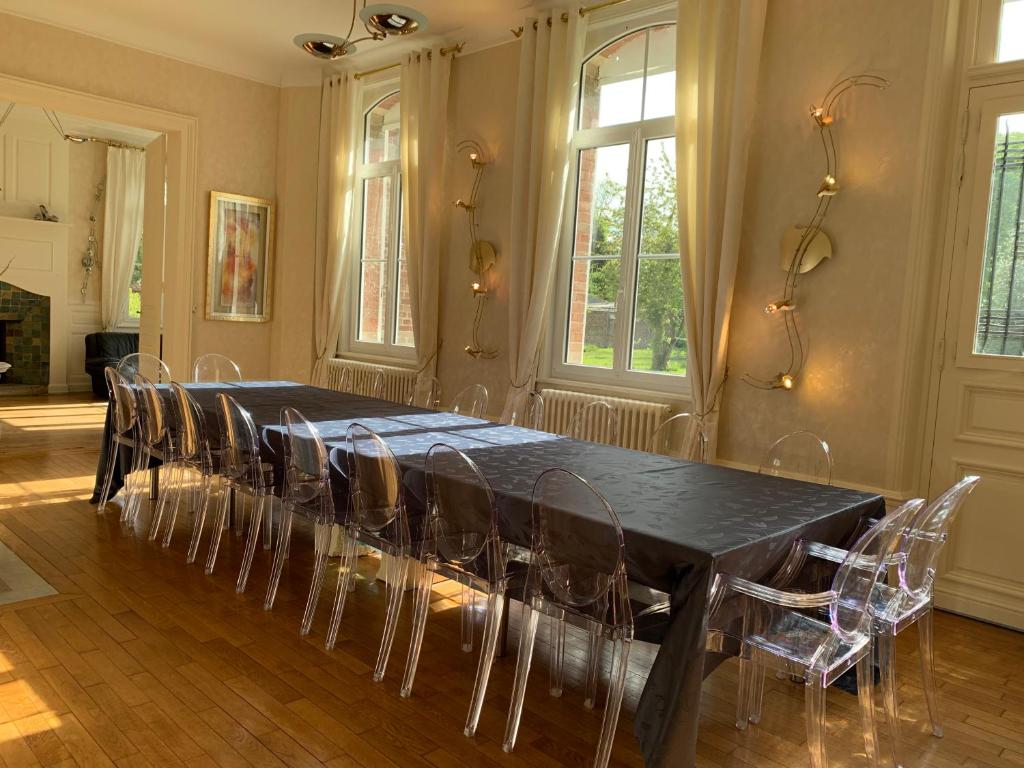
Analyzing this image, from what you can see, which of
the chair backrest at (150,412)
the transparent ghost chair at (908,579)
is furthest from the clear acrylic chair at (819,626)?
the chair backrest at (150,412)

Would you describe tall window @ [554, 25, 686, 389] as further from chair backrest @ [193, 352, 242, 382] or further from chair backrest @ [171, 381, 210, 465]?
chair backrest @ [193, 352, 242, 382]

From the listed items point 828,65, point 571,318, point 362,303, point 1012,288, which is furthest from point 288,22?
point 1012,288

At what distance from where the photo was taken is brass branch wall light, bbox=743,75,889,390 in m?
4.04

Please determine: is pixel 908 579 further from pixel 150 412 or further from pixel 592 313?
pixel 150 412

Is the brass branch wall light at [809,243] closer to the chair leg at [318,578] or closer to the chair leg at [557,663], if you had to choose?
the chair leg at [557,663]

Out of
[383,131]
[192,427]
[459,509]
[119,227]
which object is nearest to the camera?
[459,509]

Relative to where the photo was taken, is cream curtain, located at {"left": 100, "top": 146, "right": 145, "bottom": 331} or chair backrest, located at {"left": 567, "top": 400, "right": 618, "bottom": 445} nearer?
chair backrest, located at {"left": 567, "top": 400, "right": 618, "bottom": 445}

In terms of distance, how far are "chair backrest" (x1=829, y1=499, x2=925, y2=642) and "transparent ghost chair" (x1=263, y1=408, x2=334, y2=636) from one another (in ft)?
6.37

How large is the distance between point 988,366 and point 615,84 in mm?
2993

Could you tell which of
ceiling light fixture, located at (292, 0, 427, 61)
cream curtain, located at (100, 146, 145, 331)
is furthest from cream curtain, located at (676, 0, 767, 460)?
cream curtain, located at (100, 146, 145, 331)

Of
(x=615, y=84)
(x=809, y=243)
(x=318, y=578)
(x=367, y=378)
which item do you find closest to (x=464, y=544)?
(x=318, y=578)

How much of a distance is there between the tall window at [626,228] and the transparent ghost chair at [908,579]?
2.46 m

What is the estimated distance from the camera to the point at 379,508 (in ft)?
9.52

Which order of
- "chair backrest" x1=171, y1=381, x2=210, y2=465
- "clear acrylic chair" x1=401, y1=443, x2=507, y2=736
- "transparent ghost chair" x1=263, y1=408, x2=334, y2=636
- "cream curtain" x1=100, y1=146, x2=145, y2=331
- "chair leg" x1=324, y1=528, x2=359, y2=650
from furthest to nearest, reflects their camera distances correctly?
"cream curtain" x1=100, y1=146, x2=145, y2=331 → "chair backrest" x1=171, y1=381, x2=210, y2=465 → "transparent ghost chair" x1=263, y1=408, x2=334, y2=636 → "chair leg" x1=324, y1=528, x2=359, y2=650 → "clear acrylic chair" x1=401, y1=443, x2=507, y2=736
